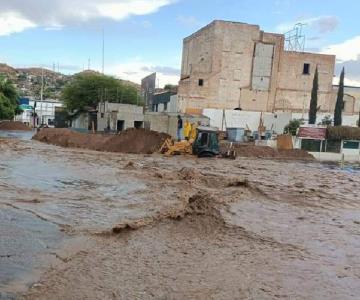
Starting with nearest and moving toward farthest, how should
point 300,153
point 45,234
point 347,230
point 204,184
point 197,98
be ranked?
point 45,234 → point 347,230 → point 204,184 → point 300,153 → point 197,98

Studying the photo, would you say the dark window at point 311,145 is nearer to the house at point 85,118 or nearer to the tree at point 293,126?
the tree at point 293,126

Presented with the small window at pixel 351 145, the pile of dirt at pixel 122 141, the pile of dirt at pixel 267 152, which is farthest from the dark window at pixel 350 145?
the pile of dirt at pixel 122 141

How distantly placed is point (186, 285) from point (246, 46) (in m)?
57.5

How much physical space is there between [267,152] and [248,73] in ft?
74.4

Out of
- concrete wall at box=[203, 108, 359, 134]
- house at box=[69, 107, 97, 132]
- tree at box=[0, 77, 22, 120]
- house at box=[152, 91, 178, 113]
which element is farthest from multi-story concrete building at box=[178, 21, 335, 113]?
tree at box=[0, 77, 22, 120]

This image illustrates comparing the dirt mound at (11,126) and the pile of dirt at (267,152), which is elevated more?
the pile of dirt at (267,152)

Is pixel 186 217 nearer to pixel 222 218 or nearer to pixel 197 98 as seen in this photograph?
pixel 222 218

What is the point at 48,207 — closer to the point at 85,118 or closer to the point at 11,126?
the point at 11,126

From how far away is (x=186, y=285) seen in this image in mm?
7293

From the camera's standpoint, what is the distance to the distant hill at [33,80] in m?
130

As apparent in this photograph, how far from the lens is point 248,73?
6322 centimetres

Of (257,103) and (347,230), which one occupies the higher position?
(257,103)

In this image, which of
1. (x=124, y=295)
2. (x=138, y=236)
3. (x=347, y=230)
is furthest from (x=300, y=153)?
(x=124, y=295)

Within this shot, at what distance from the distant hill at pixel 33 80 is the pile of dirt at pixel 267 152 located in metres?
84.8
